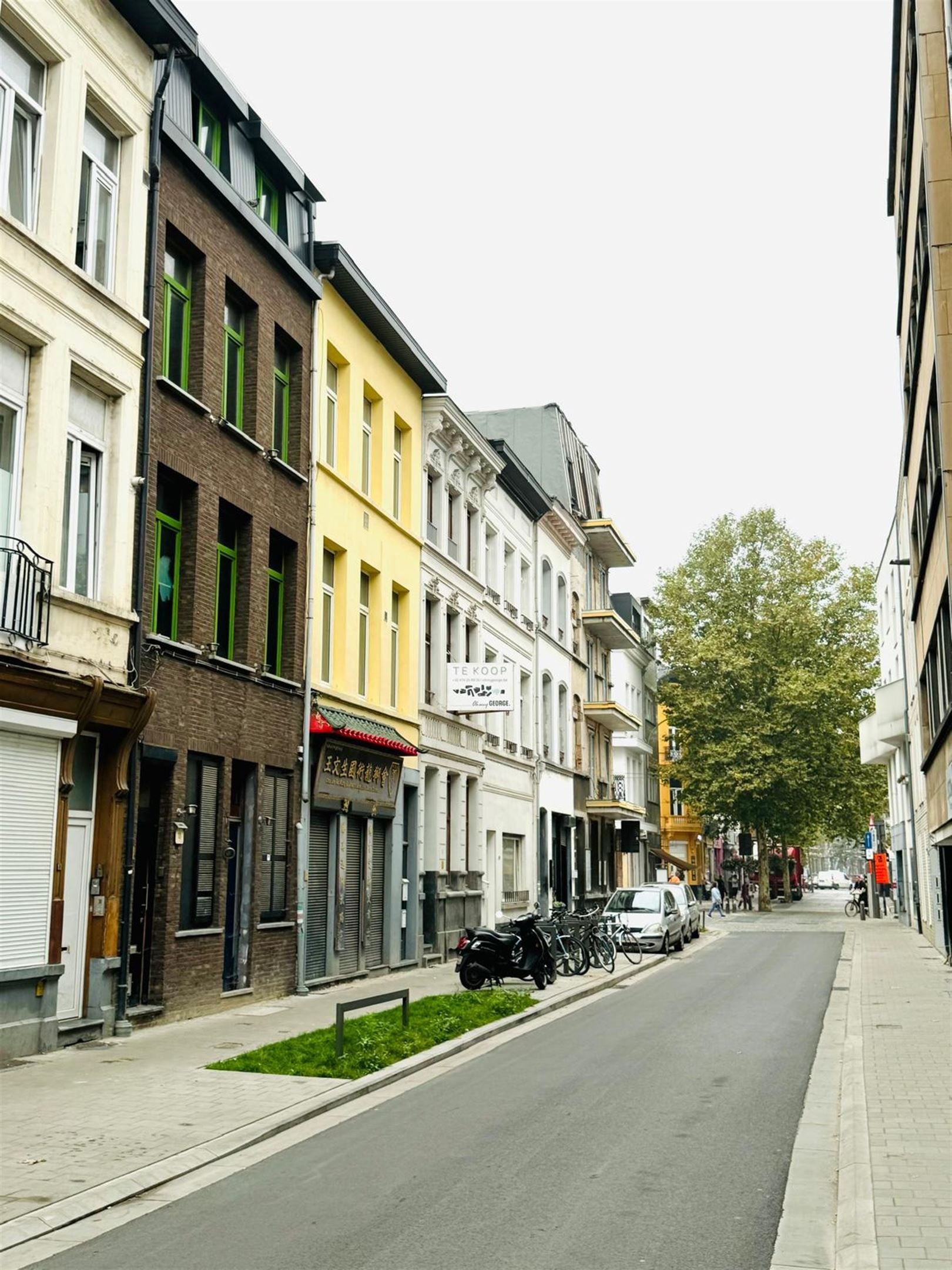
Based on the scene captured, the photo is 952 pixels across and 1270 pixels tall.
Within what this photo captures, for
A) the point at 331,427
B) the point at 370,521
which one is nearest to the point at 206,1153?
the point at 331,427

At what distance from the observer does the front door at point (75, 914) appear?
551 inches

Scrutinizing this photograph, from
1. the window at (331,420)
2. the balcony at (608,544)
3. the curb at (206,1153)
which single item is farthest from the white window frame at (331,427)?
the balcony at (608,544)

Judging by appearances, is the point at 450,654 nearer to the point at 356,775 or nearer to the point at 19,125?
the point at 356,775

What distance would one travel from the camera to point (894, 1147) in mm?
8641

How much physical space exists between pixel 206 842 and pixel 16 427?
20.8 feet

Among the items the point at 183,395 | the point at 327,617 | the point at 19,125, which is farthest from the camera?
the point at 327,617

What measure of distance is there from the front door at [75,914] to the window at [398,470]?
1240 centimetres

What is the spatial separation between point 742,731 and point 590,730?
14.0 meters

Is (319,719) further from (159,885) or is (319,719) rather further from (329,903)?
(159,885)

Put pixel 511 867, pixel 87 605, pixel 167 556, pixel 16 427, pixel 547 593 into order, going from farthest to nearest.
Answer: pixel 547 593, pixel 511 867, pixel 167 556, pixel 87 605, pixel 16 427

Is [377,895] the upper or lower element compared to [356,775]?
lower

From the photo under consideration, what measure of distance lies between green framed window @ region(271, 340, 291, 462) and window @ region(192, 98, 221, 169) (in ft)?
10.5

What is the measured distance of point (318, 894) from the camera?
21.1 m

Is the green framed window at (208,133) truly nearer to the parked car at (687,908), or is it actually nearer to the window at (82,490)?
the window at (82,490)
